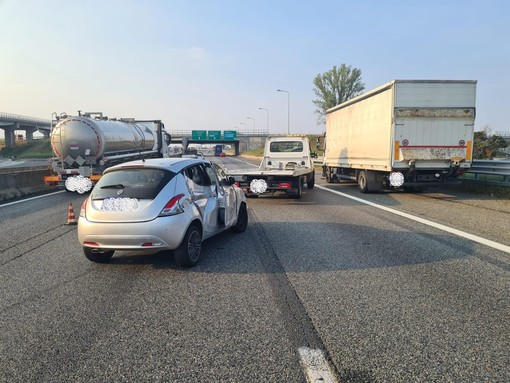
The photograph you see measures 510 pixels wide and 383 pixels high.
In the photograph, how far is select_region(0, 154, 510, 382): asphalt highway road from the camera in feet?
10.7

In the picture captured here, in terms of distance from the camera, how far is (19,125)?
77750mm

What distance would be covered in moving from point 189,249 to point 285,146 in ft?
37.9

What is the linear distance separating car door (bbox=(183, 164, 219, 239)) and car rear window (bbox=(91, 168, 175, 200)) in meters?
0.50

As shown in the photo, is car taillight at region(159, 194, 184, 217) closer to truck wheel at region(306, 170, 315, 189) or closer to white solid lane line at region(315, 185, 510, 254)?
white solid lane line at region(315, 185, 510, 254)

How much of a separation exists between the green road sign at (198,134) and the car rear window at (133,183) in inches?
3266

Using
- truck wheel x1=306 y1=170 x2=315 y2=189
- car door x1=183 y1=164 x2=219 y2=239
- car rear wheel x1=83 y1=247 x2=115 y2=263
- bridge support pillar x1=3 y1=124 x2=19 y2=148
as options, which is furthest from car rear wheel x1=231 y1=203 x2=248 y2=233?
bridge support pillar x1=3 y1=124 x2=19 y2=148

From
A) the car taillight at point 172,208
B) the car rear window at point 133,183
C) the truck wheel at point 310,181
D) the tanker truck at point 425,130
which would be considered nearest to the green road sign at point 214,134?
the truck wheel at point 310,181

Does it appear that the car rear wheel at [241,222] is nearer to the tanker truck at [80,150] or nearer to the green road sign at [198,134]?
the tanker truck at [80,150]

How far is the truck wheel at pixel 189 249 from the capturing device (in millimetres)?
5820

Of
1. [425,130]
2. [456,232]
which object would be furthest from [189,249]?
[425,130]

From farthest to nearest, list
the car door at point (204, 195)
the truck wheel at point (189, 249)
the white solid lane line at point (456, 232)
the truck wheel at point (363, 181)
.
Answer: the truck wheel at point (363, 181), the white solid lane line at point (456, 232), the car door at point (204, 195), the truck wheel at point (189, 249)

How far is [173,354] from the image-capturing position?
3457 mm

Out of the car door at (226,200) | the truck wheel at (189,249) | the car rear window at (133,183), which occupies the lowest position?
the truck wheel at (189,249)

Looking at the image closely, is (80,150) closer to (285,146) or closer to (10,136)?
(285,146)
